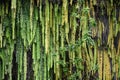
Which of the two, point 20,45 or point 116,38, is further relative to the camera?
point 116,38

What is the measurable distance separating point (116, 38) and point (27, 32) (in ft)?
5.12

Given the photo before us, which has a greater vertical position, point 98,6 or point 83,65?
point 98,6

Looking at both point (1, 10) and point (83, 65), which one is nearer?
point (1, 10)

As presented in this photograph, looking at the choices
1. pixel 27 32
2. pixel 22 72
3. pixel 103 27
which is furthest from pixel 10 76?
pixel 103 27

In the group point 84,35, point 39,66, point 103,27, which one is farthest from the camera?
point 103,27

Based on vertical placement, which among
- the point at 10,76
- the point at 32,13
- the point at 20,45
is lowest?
the point at 10,76

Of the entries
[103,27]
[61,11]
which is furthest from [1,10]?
[103,27]

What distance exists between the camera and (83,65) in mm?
5562

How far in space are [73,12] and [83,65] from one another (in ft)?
2.94

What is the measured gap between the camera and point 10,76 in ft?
17.4

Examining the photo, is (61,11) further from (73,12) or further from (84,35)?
(84,35)

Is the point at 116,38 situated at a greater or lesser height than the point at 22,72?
greater

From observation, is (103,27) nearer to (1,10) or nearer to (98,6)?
(98,6)

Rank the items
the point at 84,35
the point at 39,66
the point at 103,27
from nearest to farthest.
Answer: the point at 84,35, the point at 39,66, the point at 103,27
